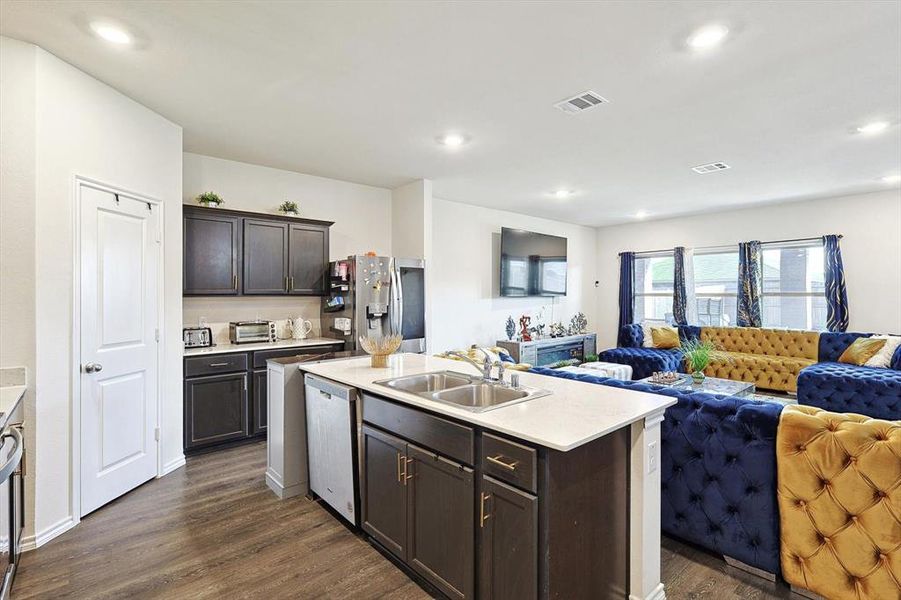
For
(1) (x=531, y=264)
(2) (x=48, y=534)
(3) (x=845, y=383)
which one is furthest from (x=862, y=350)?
(2) (x=48, y=534)

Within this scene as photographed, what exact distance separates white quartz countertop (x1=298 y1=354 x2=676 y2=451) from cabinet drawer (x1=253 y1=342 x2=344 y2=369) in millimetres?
1626

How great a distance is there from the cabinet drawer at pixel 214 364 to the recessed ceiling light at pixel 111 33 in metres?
2.38

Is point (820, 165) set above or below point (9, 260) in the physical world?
above

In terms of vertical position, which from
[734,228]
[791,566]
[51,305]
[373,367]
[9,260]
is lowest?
[791,566]

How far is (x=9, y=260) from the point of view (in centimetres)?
246

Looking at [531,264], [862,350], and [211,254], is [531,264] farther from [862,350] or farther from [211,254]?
[211,254]

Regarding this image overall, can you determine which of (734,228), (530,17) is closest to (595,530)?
(530,17)

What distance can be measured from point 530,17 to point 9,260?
10.4 ft

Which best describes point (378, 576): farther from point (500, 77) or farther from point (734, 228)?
point (734, 228)

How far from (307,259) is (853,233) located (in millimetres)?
7262

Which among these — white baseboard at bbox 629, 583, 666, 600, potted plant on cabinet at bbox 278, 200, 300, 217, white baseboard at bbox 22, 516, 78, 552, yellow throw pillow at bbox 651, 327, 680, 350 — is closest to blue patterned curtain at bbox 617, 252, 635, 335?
yellow throw pillow at bbox 651, 327, 680, 350

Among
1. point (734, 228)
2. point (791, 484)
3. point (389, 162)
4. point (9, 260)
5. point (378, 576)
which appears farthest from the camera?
point (734, 228)

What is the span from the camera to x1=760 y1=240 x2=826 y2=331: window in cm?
632

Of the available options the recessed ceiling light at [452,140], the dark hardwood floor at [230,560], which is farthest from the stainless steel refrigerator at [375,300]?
the dark hardwood floor at [230,560]
